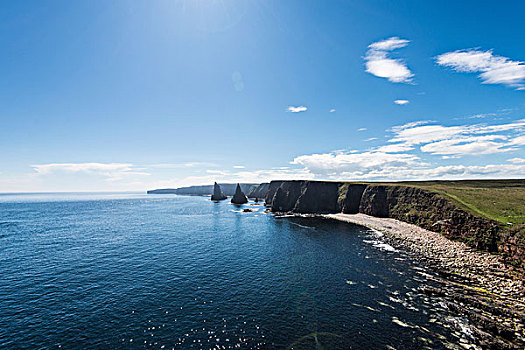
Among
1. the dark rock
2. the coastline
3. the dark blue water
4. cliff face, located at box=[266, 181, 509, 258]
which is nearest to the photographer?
the dark blue water

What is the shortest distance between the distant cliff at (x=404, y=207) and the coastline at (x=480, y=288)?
3.32m

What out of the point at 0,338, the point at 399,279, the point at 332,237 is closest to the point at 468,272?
the point at 399,279

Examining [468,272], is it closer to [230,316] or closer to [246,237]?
[230,316]

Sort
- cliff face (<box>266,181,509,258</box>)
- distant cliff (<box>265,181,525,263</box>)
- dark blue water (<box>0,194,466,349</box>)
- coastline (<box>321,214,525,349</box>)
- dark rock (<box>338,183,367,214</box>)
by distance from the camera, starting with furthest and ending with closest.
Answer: dark rock (<box>338,183,367,214</box>) → cliff face (<box>266,181,509,258</box>) → distant cliff (<box>265,181,525,263</box>) → coastline (<box>321,214,525,349</box>) → dark blue water (<box>0,194,466,349</box>)

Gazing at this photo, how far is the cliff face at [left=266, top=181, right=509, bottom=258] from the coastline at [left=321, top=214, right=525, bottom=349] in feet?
13.7

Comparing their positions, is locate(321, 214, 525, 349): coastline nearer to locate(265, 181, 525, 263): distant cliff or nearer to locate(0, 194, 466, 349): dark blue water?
locate(0, 194, 466, 349): dark blue water

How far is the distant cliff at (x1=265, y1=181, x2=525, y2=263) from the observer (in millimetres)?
42816

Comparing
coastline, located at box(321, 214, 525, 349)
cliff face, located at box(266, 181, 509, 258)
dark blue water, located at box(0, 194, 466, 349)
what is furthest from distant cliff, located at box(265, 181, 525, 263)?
dark blue water, located at box(0, 194, 466, 349)

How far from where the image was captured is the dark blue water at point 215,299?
2161 centimetres

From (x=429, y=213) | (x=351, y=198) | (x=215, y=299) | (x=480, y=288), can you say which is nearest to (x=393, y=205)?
(x=429, y=213)

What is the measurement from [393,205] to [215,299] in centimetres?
8361

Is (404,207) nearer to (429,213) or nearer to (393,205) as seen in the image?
(393,205)

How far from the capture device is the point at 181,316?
25.3 metres

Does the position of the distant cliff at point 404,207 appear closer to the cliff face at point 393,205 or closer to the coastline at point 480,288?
the cliff face at point 393,205
